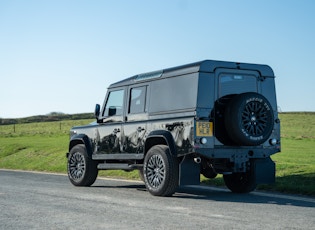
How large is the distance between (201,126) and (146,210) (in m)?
2.43

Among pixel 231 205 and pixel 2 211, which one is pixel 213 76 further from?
pixel 2 211

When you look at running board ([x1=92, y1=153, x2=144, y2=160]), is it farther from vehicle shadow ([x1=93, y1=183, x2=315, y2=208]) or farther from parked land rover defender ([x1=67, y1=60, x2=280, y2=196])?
vehicle shadow ([x1=93, y1=183, x2=315, y2=208])

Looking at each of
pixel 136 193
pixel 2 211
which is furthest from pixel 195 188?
pixel 2 211

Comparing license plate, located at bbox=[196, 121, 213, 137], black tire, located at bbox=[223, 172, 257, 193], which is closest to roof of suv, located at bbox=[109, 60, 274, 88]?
license plate, located at bbox=[196, 121, 213, 137]

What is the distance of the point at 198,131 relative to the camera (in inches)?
403

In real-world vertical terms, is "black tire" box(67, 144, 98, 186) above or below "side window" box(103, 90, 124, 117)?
below

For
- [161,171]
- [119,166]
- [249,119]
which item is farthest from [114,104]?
[249,119]

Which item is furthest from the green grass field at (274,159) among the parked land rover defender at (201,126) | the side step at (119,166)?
the side step at (119,166)

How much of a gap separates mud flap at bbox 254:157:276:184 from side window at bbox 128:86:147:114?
2.73m

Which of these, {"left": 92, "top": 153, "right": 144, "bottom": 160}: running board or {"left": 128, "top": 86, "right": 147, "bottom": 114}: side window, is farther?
{"left": 128, "top": 86, "right": 147, "bottom": 114}: side window

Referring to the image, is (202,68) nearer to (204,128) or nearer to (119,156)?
(204,128)

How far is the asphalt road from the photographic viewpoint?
710 centimetres

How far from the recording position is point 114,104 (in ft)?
42.7

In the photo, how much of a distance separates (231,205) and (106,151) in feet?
14.4
